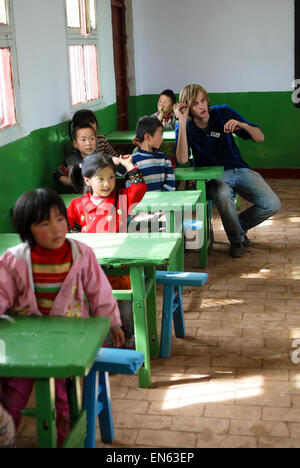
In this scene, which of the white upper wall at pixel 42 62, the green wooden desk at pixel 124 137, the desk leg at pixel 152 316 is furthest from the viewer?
the green wooden desk at pixel 124 137

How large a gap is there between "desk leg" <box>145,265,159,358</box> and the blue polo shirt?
221 cm

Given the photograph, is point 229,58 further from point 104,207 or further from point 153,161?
point 104,207

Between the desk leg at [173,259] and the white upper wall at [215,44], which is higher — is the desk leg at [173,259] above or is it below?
below

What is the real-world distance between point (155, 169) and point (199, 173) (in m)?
0.43

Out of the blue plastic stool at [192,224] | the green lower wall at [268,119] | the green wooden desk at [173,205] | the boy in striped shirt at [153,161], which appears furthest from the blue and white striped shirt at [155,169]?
the green lower wall at [268,119]

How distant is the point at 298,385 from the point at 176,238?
95 cm

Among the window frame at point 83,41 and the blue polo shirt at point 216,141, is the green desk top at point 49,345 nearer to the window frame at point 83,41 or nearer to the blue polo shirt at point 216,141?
the blue polo shirt at point 216,141

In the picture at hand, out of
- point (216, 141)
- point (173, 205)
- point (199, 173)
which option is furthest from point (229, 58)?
point (173, 205)

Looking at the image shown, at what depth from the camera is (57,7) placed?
5.07 meters

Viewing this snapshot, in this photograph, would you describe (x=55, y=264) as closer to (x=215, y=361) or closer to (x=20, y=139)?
(x=215, y=361)

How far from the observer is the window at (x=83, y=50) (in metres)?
5.61
